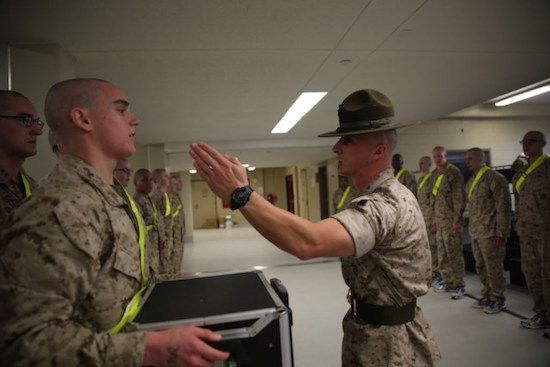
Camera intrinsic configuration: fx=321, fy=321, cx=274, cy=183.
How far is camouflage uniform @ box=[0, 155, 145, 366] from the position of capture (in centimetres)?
71

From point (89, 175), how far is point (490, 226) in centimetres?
396

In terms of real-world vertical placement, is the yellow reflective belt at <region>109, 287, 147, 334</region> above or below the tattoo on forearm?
above

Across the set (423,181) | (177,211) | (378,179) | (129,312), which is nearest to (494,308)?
(423,181)

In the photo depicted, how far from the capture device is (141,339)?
2.52 ft

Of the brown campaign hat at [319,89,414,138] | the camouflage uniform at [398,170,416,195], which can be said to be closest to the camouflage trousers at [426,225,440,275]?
the camouflage uniform at [398,170,416,195]

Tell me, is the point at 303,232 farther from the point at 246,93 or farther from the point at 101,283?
the point at 246,93

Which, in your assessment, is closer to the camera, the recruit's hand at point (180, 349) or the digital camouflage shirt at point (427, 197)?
the recruit's hand at point (180, 349)

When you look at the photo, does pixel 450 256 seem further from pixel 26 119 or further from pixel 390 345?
pixel 26 119

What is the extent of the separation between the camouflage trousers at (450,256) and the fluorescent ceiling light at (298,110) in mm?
2500

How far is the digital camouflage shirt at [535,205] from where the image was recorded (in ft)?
9.90

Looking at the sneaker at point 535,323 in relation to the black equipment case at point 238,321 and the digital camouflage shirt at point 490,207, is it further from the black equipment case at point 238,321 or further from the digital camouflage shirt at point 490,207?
the black equipment case at point 238,321

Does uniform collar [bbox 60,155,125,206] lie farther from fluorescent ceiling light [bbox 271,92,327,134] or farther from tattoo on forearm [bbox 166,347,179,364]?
fluorescent ceiling light [bbox 271,92,327,134]

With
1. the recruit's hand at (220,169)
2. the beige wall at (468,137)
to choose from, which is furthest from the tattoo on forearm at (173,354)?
the beige wall at (468,137)

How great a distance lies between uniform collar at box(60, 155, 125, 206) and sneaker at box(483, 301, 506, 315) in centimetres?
396
